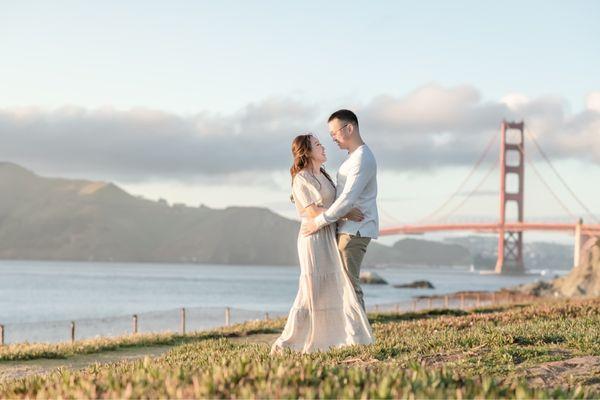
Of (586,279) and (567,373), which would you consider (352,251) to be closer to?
(567,373)

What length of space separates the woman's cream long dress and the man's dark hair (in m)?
0.59

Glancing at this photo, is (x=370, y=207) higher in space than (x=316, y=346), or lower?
higher

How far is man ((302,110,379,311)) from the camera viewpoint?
8.26m

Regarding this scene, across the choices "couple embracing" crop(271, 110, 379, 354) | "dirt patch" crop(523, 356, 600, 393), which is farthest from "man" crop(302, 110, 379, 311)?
"dirt patch" crop(523, 356, 600, 393)

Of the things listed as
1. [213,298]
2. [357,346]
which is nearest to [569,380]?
[357,346]

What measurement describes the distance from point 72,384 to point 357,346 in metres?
3.15

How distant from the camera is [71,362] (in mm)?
16094

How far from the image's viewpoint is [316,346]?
28.1 feet

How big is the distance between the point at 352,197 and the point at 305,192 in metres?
0.51

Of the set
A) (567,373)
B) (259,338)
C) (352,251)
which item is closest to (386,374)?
(567,373)

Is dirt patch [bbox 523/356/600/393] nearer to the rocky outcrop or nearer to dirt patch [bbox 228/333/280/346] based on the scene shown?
dirt patch [bbox 228/333/280/346]

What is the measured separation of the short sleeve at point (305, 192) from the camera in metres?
8.46

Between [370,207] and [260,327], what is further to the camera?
[260,327]

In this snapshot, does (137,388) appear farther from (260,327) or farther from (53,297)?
(53,297)
